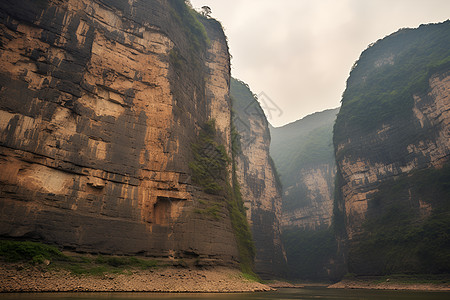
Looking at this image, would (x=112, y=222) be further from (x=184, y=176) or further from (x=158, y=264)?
(x=184, y=176)

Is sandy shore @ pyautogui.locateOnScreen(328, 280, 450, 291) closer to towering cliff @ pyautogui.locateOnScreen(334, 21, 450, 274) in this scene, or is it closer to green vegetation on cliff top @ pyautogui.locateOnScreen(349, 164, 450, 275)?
green vegetation on cliff top @ pyautogui.locateOnScreen(349, 164, 450, 275)

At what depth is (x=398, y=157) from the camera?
131 feet

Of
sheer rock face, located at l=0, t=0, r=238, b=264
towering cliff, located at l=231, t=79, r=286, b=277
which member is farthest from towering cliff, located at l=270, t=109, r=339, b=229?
sheer rock face, located at l=0, t=0, r=238, b=264

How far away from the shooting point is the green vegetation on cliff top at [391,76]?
41.2 meters

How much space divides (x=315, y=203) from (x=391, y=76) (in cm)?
3360

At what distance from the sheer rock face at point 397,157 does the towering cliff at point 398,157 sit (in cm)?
12

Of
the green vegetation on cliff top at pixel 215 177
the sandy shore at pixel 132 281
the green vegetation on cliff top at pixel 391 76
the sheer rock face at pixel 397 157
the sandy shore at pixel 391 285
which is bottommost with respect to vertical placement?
the sandy shore at pixel 391 285

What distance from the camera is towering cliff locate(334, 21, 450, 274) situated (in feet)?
108

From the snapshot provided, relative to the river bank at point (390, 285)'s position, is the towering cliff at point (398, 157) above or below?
above

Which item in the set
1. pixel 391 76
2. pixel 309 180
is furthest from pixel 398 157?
pixel 309 180

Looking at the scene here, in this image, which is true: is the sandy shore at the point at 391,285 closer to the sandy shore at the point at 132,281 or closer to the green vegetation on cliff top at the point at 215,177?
the green vegetation on cliff top at the point at 215,177

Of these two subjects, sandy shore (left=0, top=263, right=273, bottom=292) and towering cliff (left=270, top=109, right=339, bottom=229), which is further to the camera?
towering cliff (left=270, top=109, right=339, bottom=229)

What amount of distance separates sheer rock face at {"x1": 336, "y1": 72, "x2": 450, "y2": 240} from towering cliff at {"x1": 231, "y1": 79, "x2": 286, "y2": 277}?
46.4ft

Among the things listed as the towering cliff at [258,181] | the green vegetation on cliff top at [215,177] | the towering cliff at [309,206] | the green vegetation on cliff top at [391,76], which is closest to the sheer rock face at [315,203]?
the towering cliff at [309,206]
